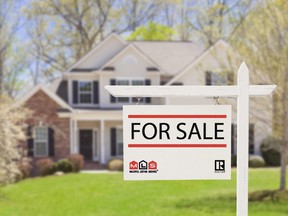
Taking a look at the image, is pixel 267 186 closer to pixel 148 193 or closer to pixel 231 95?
pixel 148 193

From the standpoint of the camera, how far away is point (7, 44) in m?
31.7

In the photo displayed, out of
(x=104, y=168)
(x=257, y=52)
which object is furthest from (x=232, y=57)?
(x=104, y=168)

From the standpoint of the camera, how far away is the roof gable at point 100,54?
26.6 m

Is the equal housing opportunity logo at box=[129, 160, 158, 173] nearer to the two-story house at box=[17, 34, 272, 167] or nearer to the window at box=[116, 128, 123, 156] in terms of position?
the two-story house at box=[17, 34, 272, 167]

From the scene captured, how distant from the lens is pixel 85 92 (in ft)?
86.9

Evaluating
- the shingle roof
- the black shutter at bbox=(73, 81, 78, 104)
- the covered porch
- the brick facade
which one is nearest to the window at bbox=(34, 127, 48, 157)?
the brick facade

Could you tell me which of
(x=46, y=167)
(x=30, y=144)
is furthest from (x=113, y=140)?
(x=46, y=167)

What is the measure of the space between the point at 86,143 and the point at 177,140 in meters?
22.4

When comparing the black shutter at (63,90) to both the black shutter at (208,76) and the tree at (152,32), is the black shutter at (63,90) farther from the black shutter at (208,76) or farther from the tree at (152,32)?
the tree at (152,32)

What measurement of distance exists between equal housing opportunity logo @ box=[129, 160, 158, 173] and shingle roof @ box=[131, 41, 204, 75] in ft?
74.4

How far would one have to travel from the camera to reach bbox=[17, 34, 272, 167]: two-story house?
23859 millimetres

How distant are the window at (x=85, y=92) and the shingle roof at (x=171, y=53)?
4140 mm

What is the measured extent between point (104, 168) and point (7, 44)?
13.4 meters

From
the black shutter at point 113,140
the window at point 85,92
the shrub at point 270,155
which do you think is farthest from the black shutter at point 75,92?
the shrub at point 270,155
